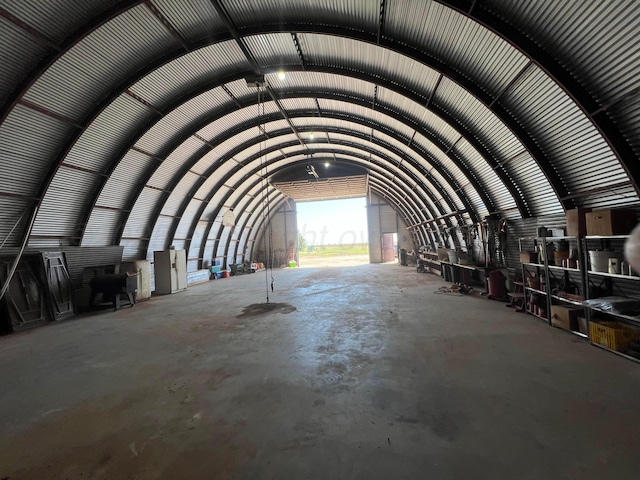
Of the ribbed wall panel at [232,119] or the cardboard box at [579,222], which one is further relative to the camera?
the ribbed wall panel at [232,119]

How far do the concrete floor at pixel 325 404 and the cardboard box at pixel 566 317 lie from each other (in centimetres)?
31

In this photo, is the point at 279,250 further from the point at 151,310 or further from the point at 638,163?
the point at 638,163

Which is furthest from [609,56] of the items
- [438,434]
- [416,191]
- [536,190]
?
[416,191]

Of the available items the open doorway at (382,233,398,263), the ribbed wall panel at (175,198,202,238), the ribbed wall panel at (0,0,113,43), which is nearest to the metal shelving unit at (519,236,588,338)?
the ribbed wall panel at (0,0,113,43)

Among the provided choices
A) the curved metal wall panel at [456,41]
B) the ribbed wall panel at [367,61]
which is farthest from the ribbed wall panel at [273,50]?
the curved metal wall panel at [456,41]

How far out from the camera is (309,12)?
638 cm

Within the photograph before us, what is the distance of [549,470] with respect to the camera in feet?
7.70

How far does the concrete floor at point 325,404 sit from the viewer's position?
2.52 metres

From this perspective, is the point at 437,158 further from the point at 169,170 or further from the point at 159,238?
the point at 159,238

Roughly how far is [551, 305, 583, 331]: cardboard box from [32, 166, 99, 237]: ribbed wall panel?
50.2 feet

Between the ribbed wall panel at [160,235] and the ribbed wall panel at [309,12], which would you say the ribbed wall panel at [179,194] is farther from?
the ribbed wall panel at [309,12]

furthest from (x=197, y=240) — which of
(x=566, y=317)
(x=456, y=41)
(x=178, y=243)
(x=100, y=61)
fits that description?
(x=566, y=317)

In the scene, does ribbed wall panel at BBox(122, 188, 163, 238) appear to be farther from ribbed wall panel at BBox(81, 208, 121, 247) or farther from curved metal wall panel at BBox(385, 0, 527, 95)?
curved metal wall panel at BBox(385, 0, 527, 95)

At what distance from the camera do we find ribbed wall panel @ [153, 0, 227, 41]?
20.4 feet
